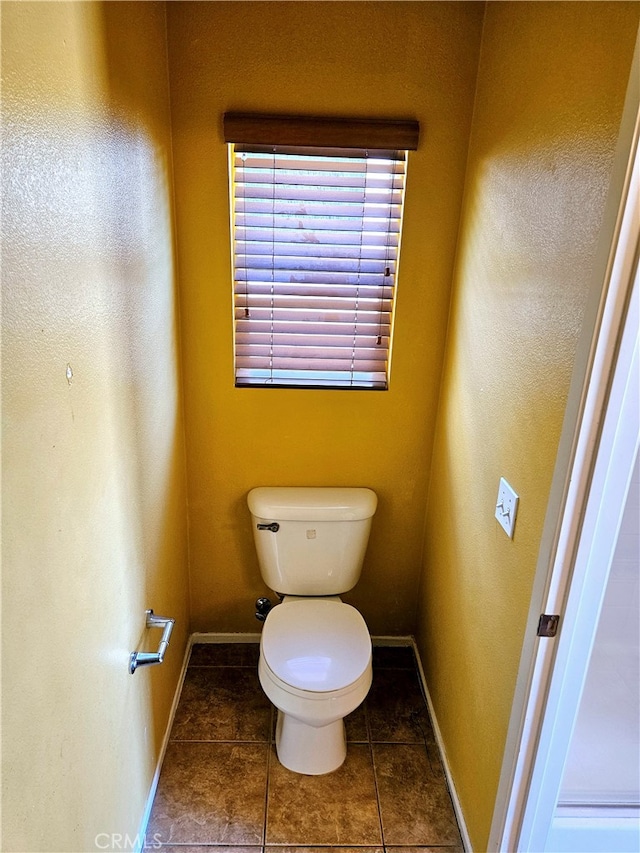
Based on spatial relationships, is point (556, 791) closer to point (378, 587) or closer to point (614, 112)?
point (378, 587)

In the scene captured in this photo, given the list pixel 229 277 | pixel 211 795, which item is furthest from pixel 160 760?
pixel 229 277

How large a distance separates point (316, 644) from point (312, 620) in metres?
0.11

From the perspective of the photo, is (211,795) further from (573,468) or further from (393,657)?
(573,468)

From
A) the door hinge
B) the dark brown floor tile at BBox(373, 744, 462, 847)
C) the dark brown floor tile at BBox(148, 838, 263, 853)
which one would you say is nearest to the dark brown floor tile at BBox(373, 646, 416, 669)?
the dark brown floor tile at BBox(373, 744, 462, 847)

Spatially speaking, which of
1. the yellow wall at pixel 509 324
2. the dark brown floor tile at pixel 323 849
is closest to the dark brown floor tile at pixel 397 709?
the yellow wall at pixel 509 324

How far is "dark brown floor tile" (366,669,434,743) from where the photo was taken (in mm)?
2096

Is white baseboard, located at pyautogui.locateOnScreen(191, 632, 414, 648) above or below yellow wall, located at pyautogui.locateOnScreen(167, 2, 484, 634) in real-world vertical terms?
below

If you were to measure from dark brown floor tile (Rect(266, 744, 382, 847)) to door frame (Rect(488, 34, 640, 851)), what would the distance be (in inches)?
17.9

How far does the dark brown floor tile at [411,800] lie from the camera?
1756mm

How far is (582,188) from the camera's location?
3.70 ft

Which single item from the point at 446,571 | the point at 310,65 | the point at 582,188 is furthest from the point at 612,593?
the point at 310,65

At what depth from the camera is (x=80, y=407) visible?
1.13 m

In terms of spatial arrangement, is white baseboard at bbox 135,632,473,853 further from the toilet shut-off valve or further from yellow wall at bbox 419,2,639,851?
the toilet shut-off valve

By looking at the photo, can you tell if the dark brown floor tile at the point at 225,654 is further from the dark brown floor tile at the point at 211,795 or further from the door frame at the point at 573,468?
the door frame at the point at 573,468
